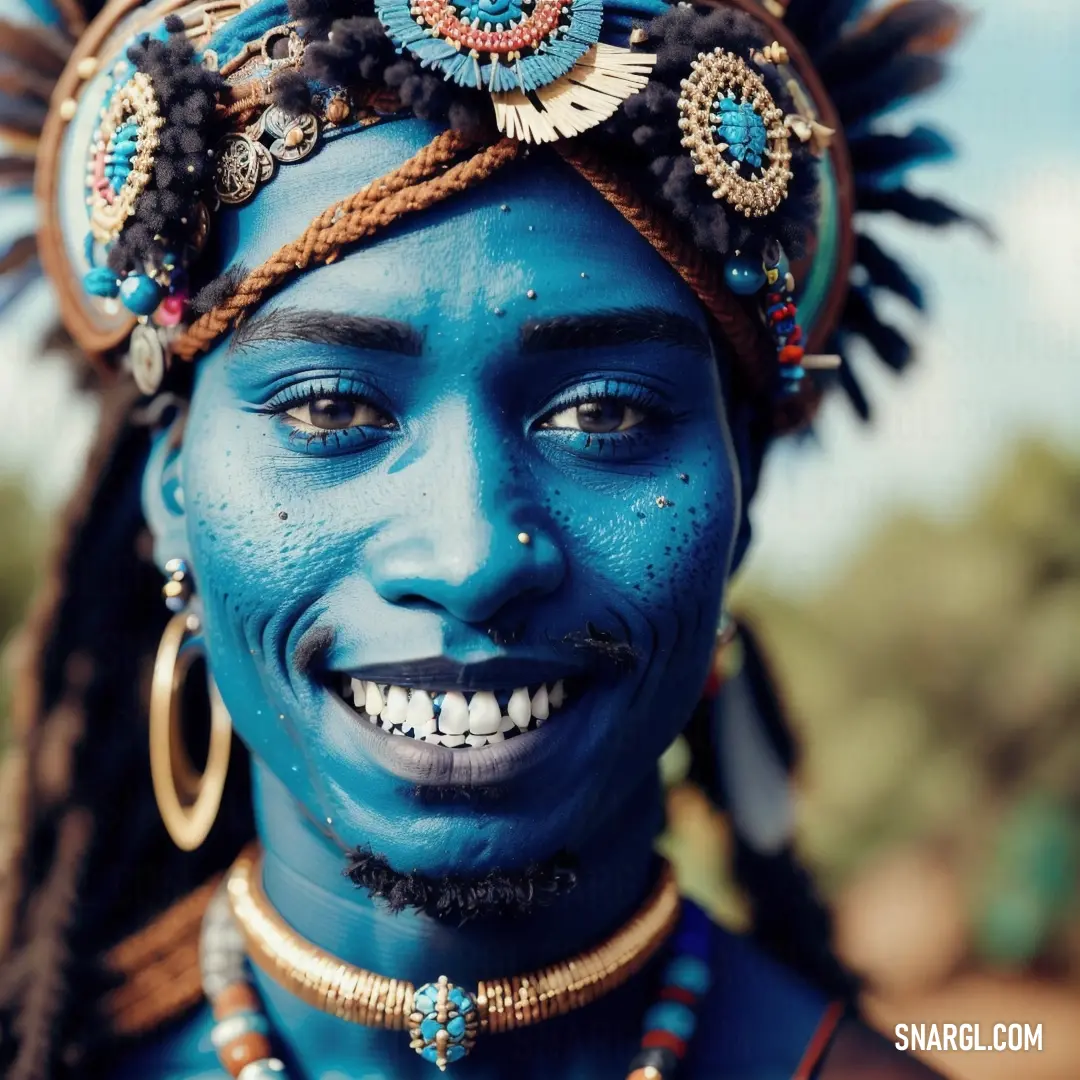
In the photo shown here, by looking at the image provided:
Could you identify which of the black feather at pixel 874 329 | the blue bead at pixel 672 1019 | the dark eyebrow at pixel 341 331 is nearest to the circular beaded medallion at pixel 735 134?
the dark eyebrow at pixel 341 331

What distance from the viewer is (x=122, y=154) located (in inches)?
A: 90.5

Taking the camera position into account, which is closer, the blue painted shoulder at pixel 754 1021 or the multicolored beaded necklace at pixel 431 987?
the multicolored beaded necklace at pixel 431 987

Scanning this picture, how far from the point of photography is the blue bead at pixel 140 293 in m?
2.32

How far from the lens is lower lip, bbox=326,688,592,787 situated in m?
2.21

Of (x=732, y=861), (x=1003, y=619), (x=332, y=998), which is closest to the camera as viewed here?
(x=332, y=998)

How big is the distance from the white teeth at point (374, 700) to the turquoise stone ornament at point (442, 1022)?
0.47m

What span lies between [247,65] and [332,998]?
144 centimetres

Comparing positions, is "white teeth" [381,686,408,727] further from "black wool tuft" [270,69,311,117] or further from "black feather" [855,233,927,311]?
"black feather" [855,233,927,311]

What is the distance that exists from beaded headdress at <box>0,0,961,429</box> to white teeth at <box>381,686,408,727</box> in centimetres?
60

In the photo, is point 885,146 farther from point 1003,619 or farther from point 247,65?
point 1003,619

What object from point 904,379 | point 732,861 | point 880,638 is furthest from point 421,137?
point 880,638

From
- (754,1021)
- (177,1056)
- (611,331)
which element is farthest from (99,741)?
(611,331)

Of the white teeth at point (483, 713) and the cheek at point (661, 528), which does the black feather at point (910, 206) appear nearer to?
the cheek at point (661, 528)

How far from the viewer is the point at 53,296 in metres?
2.93
